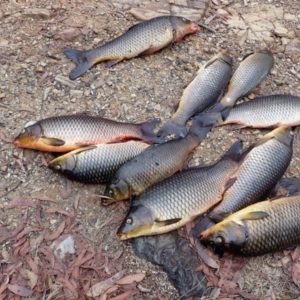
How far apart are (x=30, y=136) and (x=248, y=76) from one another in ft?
7.28

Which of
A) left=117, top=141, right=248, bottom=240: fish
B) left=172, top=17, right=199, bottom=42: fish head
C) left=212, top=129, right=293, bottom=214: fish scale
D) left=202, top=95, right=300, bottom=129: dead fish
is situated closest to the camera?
left=117, top=141, right=248, bottom=240: fish

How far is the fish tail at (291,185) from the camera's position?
14.2ft

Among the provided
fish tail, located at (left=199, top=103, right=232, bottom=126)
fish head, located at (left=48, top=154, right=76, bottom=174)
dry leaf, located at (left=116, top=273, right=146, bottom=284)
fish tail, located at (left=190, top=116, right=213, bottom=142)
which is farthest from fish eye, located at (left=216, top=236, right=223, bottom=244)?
fish head, located at (left=48, top=154, right=76, bottom=174)

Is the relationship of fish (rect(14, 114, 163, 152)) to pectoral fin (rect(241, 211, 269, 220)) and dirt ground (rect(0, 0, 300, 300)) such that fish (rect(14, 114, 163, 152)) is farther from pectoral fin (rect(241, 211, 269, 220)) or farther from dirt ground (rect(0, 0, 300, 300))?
pectoral fin (rect(241, 211, 269, 220))

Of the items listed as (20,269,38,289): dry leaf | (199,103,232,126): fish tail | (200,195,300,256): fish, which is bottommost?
(20,269,38,289): dry leaf

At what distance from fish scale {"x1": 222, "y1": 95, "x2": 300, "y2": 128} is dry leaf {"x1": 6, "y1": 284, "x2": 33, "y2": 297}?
2.31 meters

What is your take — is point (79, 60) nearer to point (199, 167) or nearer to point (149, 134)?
point (149, 134)

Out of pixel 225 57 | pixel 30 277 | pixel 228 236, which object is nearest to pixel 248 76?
pixel 225 57

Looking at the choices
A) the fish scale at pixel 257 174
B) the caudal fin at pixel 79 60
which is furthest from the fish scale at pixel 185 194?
the caudal fin at pixel 79 60

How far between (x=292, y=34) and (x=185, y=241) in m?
3.13

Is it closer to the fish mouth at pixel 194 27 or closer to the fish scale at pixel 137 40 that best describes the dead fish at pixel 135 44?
the fish scale at pixel 137 40

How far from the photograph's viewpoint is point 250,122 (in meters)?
4.73

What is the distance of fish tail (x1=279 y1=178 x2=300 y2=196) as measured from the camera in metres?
4.32

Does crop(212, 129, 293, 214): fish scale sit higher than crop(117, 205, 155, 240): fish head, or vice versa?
crop(212, 129, 293, 214): fish scale
